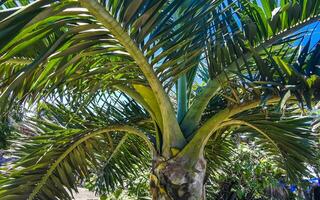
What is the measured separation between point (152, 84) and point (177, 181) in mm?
686

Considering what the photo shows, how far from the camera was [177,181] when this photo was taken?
253 centimetres

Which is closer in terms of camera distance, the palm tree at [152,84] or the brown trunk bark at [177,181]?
the palm tree at [152,84]

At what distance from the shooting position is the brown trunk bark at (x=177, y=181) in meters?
2.53

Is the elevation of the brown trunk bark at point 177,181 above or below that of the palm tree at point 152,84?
below

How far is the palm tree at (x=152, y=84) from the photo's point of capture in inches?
63.5

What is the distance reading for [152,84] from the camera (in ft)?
7.51

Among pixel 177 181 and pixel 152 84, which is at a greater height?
pixel 152 84

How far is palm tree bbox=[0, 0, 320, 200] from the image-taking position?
1.61m

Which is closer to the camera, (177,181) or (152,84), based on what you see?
(152,84)

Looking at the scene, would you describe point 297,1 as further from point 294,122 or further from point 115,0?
point 115,0

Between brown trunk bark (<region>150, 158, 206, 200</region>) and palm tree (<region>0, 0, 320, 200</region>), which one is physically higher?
palm tree (<region>0, 0, 320, 200</region>)

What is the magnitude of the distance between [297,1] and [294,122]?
0.97m

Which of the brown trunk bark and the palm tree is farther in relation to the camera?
the brown trunk bark

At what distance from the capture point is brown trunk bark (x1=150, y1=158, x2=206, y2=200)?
253 cm
